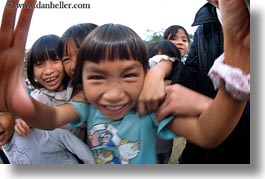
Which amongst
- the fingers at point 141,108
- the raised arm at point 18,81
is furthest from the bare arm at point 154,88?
the raised arm at point 18,81

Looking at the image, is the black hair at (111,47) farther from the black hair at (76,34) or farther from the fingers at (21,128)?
the fingers at (21,128)

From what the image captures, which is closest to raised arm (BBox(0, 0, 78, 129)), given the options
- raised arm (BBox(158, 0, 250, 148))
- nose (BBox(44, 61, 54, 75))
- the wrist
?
nose (BBox(44, 61, 54, 75))

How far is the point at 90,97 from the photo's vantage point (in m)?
2.21

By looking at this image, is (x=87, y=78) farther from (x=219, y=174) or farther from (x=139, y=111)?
(x=219, y=174)

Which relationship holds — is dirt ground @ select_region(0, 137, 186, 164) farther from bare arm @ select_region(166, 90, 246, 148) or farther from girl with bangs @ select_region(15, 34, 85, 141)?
girl with bangs @ select_region(15, 34, 85, 141)

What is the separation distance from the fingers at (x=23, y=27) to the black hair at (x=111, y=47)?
0.92 feet

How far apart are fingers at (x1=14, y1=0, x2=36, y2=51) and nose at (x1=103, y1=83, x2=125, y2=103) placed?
472 mm

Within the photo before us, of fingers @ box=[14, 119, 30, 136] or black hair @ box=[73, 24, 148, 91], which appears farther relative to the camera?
fingers @ box=[14, 119, 30, 136]

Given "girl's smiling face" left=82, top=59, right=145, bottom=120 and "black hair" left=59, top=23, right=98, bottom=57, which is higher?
"black hair" left=59, top=23, right=98, bottom=57

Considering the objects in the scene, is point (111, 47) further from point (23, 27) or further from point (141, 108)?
point (23, 27)

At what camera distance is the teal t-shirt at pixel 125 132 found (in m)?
2.22

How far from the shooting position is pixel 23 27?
7.19ft

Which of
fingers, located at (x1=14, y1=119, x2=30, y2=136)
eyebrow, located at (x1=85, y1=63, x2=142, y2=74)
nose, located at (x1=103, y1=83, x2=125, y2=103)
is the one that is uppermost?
eyebrow, located at (x1=85, y1=63, x2=142, y2=74)

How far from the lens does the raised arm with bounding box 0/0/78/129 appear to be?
2.19 m
